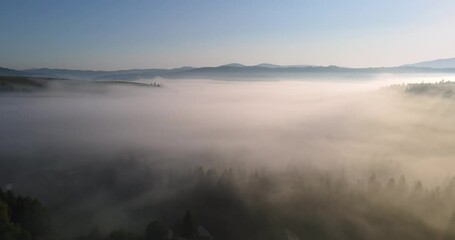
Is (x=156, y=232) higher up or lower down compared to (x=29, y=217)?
lower down

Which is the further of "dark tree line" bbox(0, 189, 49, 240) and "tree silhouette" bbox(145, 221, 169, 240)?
"tree silhouette" bbox(145, 221, 169, 240)

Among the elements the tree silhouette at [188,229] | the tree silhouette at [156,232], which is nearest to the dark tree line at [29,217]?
the tree silhouette at [156,232]

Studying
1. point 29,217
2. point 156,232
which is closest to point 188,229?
point 156,232

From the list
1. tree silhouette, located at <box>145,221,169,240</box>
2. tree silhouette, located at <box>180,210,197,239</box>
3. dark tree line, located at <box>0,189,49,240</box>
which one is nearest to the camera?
dark tree line, located at <box>0,189,49,240</box>

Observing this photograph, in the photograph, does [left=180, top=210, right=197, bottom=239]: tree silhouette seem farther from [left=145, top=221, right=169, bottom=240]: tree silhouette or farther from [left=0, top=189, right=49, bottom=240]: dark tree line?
[left=0, top=189, right=49, bottom=240]: dark tree line

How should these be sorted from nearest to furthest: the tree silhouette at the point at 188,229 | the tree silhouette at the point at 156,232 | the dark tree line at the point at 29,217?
1. the dark tree line at the point at 29,217
2. the tree silhouette at the point at 156,232
3. the tree silhouette at the point at 188,229

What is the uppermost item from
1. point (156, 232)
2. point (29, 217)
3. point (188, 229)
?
point (29, 217)


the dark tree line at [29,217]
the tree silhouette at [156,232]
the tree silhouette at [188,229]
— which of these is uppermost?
the dark tree line at [29,217]

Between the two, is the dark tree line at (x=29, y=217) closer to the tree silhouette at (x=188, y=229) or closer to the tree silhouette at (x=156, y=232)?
the tree silhouette at (x=156, y=232)

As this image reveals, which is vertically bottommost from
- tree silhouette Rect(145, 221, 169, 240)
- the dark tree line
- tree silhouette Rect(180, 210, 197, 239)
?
tree silhouette Rect(180, 210, 197, 239)

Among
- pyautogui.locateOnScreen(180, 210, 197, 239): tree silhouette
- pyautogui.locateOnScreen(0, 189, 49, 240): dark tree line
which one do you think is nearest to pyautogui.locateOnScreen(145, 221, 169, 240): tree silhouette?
pyautogui.locateOnScreen(180, 210, 197, 239): tree silhouette

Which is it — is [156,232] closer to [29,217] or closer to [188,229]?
[188,229]

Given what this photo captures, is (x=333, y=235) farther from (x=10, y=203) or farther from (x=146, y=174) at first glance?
(x=146, y=174)
